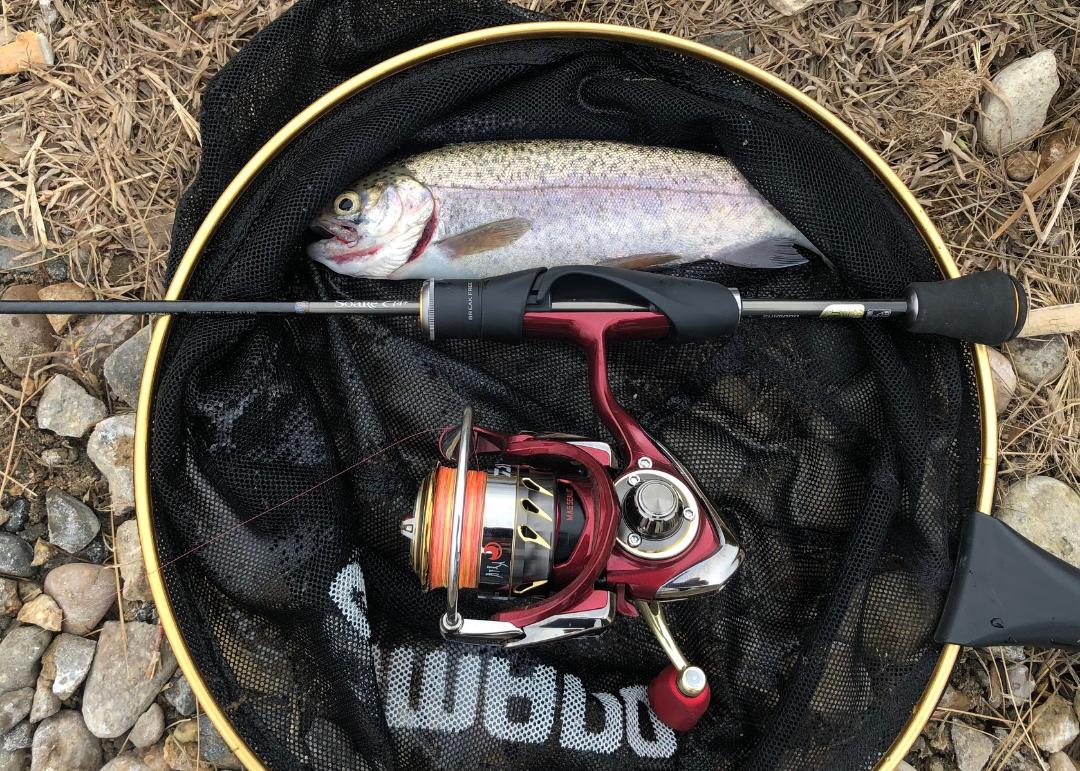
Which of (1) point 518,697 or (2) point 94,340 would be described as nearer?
(1) point 518,697

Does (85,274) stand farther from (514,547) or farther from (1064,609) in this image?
(1064,609)

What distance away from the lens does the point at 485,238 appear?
2.43m

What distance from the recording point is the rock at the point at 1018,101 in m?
2.69

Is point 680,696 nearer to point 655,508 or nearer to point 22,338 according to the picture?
point 655,508

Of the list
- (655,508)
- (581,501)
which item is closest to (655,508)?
(655,508)

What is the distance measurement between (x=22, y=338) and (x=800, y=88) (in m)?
2.85

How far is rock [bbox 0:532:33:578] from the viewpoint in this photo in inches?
96.4

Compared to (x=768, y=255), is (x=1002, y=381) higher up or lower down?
lower down

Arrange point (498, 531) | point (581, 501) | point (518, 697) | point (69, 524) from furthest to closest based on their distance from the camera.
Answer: point (69, 524), point (518, 697), point (581, 501), point (498, 531)

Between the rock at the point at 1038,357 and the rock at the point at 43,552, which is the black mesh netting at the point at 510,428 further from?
the rock at the point at 43,552

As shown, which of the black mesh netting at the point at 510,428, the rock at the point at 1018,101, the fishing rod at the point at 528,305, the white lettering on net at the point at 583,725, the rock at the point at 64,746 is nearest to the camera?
the fishing rod at the point at 528,305

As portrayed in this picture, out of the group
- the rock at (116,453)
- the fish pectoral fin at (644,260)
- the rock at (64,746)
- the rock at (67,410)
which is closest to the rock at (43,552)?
the rock at (116,453)

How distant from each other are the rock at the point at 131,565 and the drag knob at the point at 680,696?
1.66 metres

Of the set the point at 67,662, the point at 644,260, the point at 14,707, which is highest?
the point at 644,260
